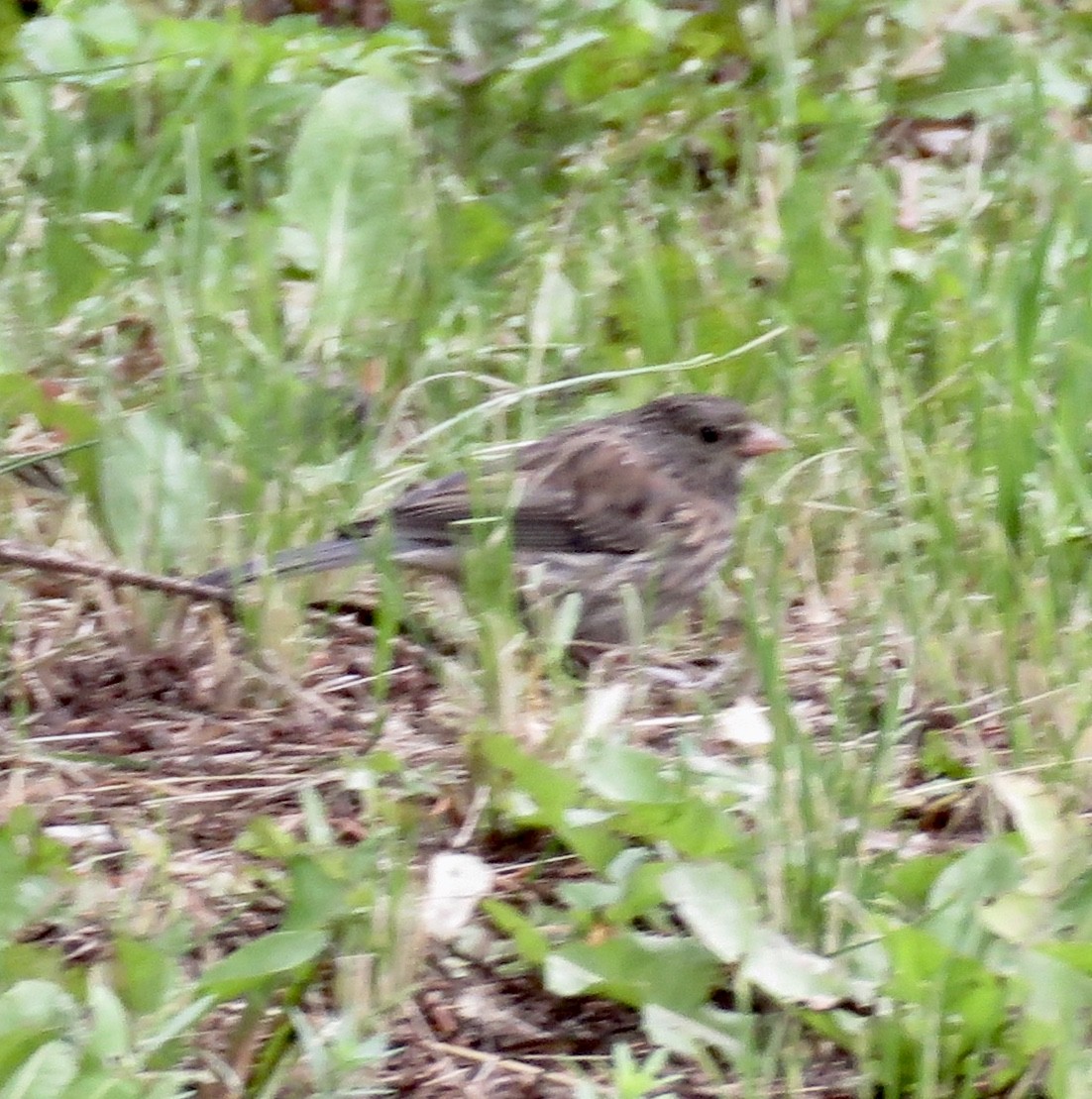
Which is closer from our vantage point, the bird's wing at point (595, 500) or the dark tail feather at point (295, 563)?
the dark tail feather at point (295, 563)

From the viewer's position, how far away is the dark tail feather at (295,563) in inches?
129

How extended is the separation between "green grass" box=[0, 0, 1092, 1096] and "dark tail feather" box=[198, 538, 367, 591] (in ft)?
0.26

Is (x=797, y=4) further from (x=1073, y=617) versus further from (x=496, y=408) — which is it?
(x=1073, y=617)

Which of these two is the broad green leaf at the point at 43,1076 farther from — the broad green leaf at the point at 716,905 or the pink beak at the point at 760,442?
the pink beak at the point at 760,442

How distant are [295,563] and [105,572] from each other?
34 centimetres

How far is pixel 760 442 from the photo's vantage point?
3.98 meters

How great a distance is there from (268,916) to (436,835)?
0.96 feet

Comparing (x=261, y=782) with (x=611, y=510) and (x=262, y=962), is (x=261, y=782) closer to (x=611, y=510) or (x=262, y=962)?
(x=262, y=962)

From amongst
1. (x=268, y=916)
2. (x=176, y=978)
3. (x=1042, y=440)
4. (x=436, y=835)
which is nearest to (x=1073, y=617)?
(x=1042, y=440)

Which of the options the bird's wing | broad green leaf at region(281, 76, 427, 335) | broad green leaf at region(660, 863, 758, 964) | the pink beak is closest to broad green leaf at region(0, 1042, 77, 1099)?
broad green leaf at region(660, 863, 758, 964)

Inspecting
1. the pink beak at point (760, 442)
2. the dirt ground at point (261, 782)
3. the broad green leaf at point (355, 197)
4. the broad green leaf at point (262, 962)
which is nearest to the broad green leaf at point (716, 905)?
the dirt ground at point (261, 782)

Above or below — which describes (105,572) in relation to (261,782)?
above

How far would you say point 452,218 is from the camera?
445 centimetres

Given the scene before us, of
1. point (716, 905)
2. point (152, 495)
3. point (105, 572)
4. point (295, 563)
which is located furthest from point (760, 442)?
point (716, 905)
